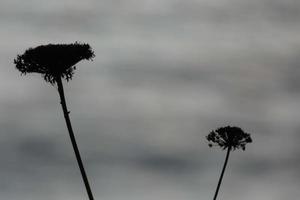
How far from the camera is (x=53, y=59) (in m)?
39.1

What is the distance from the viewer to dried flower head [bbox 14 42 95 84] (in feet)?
129

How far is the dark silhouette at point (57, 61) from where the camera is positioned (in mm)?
39219

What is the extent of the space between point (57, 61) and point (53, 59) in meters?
0.31

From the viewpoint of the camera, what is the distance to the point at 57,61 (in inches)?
1549

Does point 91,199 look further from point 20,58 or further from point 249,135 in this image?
point 249,135

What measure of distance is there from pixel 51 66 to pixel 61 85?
122 cm

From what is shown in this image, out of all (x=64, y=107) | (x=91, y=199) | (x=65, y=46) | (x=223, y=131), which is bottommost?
(x=91, y=199)

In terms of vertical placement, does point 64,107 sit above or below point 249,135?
below

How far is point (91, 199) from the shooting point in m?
39.7

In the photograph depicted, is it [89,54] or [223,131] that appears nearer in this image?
[89,54]

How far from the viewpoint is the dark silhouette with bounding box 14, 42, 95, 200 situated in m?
39.2

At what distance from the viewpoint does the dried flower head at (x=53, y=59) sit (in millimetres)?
39188

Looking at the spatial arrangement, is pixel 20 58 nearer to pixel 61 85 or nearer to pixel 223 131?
pixel 61 85

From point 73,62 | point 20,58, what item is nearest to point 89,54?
point 73,62
